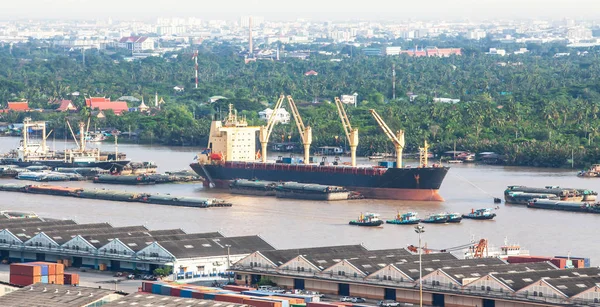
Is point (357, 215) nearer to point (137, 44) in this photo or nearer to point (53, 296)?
point (53, 296)

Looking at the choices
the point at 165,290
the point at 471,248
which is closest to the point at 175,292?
the point at 165,290

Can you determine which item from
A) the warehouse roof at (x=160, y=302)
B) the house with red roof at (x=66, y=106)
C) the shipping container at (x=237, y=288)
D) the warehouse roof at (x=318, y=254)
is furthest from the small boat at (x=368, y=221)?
the house with red roof at (x=66, y=106)

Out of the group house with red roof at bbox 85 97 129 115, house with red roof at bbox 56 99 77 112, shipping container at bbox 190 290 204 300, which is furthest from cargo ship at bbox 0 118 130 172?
shipping container at bbox 190 290 204 300

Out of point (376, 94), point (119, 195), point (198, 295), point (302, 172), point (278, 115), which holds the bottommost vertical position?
point (119, 195)

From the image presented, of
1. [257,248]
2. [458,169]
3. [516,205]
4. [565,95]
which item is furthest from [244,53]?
[257,248]

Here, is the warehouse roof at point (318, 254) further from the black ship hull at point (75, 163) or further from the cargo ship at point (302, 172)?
the black ship hull at point (75, 163)
